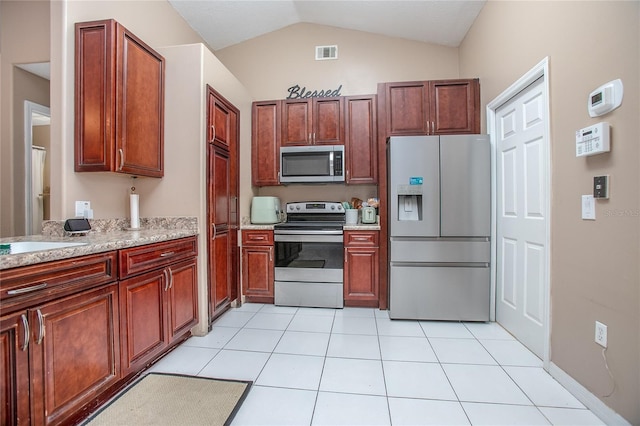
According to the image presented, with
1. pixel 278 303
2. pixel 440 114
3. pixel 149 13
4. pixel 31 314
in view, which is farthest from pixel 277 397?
pixel 149 13

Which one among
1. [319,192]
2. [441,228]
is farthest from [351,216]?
[441,228]

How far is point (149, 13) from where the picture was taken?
8.30 ft

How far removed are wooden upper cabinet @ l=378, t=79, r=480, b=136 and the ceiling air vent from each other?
1080 mm

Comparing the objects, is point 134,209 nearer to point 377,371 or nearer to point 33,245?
point 33,245

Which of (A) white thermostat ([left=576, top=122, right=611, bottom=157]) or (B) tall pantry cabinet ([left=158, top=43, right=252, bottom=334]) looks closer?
(A) white thermostat ([left=576, top=122, right=611, bottom=157])

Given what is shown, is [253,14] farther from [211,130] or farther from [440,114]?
[440,114]

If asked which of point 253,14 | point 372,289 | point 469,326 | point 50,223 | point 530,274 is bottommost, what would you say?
point 469,326

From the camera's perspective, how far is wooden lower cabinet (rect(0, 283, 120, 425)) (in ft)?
3.47

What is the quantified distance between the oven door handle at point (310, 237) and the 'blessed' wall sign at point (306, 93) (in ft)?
6.04

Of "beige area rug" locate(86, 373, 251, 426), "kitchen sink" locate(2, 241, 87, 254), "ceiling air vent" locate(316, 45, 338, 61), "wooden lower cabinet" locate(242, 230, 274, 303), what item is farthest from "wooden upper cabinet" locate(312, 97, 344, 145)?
"beige area rug" locate(86, 373, 251, 426)

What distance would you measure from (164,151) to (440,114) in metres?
2.74

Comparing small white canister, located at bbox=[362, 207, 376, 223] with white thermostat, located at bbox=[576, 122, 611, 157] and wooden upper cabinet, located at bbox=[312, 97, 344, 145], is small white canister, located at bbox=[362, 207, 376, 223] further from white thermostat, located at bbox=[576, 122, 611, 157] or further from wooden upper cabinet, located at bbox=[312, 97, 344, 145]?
white thermostat, located at bbox=[576, 122, 611, 157]

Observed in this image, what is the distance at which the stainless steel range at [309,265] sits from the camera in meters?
2.94

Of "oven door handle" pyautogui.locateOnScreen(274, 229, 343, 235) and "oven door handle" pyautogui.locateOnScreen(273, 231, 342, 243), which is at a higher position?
"oven door handle" pyautogui.locateOnScreen(274, 229, 343, 235)
